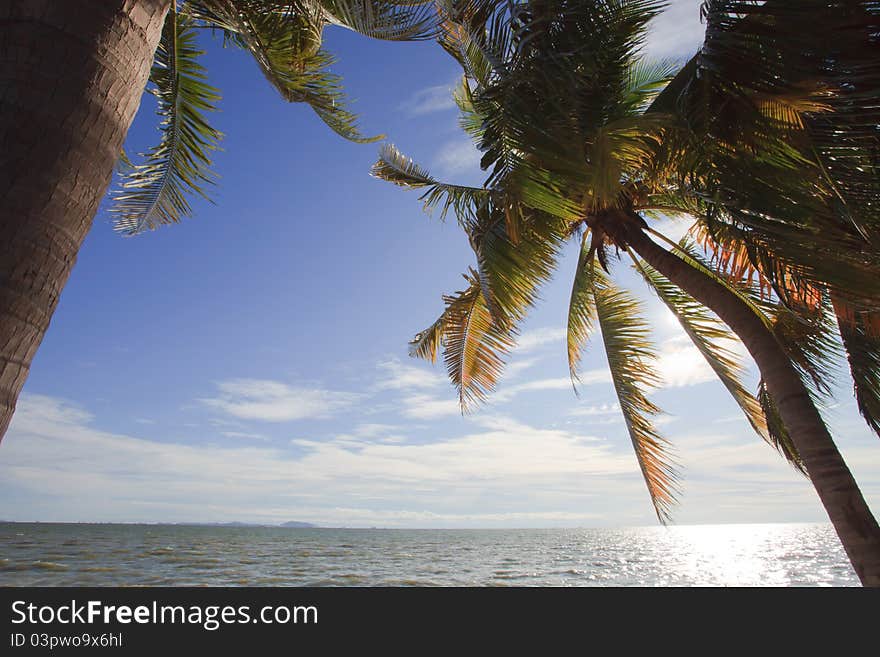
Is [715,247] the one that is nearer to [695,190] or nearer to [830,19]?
[695,190]

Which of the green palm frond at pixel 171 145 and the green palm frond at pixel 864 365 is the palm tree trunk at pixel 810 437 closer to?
the green palm frond at pixel 864 365

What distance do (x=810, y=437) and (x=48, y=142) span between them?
5.50 meters

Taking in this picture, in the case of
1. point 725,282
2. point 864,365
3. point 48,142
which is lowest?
point 48,142

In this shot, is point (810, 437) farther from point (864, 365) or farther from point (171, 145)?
point (171, 145)

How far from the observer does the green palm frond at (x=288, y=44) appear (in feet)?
13.5

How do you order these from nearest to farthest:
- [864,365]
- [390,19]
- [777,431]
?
1. [390,19]
2. [864,365]
3. [777,431]

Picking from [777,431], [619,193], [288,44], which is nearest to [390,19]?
[288,44]

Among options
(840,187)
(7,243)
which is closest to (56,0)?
(7,243)

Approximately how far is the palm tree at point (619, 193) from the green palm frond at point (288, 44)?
118 centimetres

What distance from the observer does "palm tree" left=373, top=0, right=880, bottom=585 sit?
459 cm

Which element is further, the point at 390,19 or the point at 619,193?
the point at 619,193

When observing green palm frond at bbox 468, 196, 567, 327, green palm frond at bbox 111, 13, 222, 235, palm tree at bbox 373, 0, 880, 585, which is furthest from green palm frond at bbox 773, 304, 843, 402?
green palm frond at bbox 111, 13, 222, 235

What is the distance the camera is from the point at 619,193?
581cm

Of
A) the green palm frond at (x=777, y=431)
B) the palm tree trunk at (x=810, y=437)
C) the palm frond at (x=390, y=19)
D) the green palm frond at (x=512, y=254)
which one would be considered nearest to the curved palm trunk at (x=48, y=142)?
the palm frond at (x=390, y=19)
